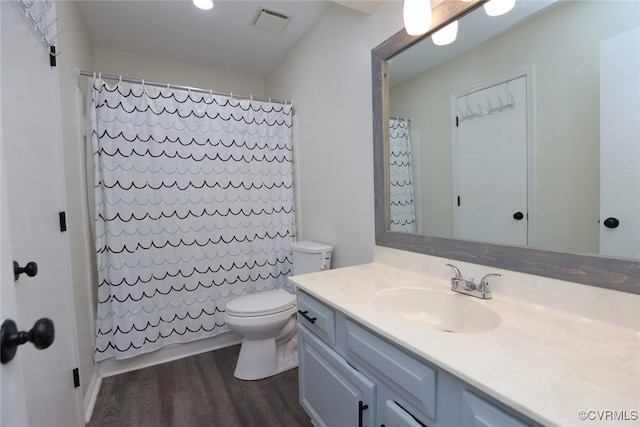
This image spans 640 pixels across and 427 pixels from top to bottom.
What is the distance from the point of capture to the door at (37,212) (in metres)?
0.89

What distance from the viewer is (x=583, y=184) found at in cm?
89

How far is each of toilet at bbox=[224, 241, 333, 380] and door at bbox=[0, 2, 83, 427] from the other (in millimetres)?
830

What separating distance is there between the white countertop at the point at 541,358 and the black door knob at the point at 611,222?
280 millimetres

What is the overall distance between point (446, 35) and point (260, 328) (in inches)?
73.0

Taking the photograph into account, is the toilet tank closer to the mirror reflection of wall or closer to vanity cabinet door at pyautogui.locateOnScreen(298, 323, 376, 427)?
vanity cabinet door at pyautogui.locateOnScreen(298, 323, 376, 427)

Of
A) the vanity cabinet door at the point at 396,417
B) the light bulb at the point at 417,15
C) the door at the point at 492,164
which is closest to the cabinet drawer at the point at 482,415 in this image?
the vanity cabinet door at the point at 396,417

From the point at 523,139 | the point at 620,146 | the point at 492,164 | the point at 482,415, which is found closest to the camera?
the point at 482,415

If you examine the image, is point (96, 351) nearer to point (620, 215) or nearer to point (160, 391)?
point (160, 391)

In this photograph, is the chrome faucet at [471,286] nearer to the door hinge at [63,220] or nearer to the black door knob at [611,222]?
the black door knob at [611,222]

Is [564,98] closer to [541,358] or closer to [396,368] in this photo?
[541,358]

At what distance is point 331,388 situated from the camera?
117 centimetres

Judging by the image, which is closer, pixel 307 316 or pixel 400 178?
pixel 307 316

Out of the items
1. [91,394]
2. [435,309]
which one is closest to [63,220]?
[91,394]

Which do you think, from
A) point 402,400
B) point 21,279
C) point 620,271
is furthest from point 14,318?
point 620,271
